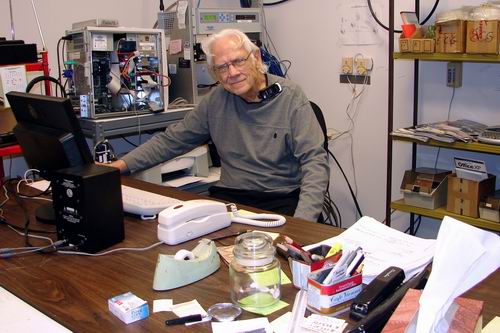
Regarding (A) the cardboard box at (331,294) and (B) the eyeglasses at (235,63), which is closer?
(A) the cardboard box at (331,294)

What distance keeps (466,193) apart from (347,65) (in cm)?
112

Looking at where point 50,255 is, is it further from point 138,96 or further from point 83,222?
point 138,96

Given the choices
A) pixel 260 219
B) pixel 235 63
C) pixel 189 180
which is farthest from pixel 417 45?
pixel 260 219

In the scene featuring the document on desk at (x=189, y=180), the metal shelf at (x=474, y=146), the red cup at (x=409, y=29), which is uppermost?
the red cup at (x=409, y=29)

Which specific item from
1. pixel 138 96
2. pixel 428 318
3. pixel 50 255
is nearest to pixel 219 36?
pixel 138 96

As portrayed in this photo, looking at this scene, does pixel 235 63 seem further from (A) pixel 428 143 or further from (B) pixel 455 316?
(B) pixel 455 316

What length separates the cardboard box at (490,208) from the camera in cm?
246

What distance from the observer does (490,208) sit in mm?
2484

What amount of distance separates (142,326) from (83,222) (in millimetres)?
451

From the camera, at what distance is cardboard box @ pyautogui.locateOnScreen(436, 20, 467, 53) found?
7.97ft

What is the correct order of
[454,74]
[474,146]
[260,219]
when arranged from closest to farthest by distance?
1. [260,219]
2. [474,146]
3. [454,74]

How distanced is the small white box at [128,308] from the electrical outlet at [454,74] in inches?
86.2

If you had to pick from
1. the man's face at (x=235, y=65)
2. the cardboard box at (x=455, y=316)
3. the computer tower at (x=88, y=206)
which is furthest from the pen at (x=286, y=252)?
the man's face at (x=235, y=65)

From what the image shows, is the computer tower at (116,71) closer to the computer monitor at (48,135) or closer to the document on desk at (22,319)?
the computer monitor at (48,135)
